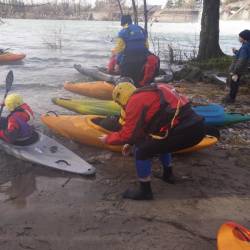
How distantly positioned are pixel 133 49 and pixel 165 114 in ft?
13.3

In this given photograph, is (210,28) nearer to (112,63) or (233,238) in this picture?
(112,63)

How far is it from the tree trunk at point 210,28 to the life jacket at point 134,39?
558cm

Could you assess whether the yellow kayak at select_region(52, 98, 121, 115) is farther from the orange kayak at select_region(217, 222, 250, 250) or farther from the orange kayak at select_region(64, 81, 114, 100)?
the orange kayak at select_region(217, 222, 250, 250)

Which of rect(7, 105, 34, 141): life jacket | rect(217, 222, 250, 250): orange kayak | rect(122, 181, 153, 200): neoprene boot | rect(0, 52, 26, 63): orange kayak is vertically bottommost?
rect(0, 52, 26, 63): orange kayak

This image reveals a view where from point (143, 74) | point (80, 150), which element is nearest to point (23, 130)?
point (80, 150)

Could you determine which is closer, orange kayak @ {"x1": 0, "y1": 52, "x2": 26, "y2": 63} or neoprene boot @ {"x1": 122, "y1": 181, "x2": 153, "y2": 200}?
neoprene boot @ {"x1": 122, "y1": 181, "x2": 153, "y2": 200}

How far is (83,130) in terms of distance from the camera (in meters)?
5.59

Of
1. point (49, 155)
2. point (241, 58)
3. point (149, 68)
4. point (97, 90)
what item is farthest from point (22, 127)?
point (241, 58)

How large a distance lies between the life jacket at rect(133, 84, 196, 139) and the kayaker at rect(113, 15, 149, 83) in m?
3.85

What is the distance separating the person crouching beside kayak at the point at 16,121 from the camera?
5.02 m

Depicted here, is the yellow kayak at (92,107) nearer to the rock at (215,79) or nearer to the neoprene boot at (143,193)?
the neoprene boot at (143,193)

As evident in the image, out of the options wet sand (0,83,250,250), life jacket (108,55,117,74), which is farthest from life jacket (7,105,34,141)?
life jacket (108,55,117,74)

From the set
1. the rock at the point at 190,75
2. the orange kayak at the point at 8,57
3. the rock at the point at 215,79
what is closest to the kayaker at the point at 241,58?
the rock at the point at 215,79

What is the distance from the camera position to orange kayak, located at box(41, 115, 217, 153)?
5383mm
